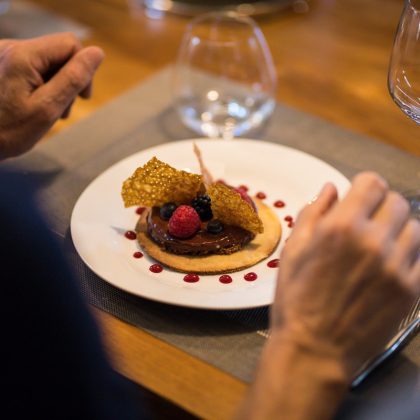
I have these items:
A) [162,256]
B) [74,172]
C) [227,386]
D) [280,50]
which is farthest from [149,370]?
[280,50]

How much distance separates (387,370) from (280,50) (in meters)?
1.31

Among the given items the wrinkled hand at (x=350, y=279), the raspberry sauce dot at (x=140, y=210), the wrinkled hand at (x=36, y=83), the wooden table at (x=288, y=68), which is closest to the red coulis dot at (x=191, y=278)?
the wooden table at (x=288, y=68)

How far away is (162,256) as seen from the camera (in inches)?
42.9

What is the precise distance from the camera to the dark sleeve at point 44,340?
1.88ft

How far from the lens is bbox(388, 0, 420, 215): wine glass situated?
42.7 inches

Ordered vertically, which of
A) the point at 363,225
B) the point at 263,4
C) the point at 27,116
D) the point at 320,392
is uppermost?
the point at 363,225

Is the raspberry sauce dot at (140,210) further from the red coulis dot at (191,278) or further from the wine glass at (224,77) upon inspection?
the wine glass at (224,77)

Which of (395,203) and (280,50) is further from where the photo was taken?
(280,50)

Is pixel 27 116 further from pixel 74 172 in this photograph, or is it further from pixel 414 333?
pixel 414 333

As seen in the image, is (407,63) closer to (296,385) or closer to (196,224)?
(196,224)

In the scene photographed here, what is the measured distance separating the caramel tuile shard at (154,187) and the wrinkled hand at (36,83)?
0.28m

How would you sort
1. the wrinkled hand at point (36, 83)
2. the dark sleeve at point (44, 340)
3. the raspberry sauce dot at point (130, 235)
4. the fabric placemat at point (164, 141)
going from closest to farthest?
the dark sleeve at point (44, 340) < the fabric placemat at point (164, 141) < the raspberry sauce dot at point (130, 235) < the wrinkled hand at point (36, 83)

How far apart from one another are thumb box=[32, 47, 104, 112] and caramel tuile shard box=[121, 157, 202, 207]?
0.29m

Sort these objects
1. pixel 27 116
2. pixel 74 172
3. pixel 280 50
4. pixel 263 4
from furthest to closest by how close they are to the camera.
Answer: pixel 263 4, pixel 280 50, pixel 74 172, pixel 27 116
